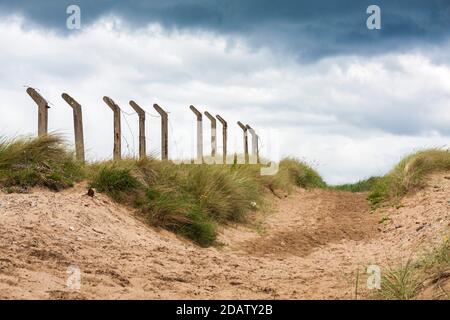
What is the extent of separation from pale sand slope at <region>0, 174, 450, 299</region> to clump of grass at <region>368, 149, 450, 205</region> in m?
2.38

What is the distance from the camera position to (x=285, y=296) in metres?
5.96

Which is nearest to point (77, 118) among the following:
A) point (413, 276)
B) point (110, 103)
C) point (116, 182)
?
point (110, 103)

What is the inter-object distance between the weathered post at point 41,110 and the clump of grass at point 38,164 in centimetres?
104

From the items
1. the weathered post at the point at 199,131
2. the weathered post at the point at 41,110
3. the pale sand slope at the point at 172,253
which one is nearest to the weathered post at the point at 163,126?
the weathered post at the point at 199,131

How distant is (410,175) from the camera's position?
1447 centimetres

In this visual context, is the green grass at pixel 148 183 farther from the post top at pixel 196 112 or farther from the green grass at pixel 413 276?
the post top at pixel 196 112

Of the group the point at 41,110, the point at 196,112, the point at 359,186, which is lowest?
the point at 359,186

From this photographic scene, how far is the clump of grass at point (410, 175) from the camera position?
14320 mm

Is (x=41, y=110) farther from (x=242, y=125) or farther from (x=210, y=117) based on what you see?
(x=242, y=125)

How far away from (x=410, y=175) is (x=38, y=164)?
27.3ft

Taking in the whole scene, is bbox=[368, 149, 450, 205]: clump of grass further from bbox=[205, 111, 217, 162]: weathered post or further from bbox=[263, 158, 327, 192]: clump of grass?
bbox=[205, 111, 217, 162]: weathered post

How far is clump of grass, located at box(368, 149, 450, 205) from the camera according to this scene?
14.3 meters
